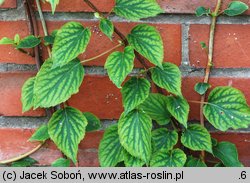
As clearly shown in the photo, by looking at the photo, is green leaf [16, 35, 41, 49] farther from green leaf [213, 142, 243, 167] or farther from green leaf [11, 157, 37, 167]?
green leaf [213, 142, 243, 167]

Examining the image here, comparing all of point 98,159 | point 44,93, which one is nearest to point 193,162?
point 98,159

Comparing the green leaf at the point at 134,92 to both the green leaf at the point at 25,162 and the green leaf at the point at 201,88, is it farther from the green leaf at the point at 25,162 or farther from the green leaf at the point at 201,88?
the green leaf at the point at 25,162

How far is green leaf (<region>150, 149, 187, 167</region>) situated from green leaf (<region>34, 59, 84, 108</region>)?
0.18 m

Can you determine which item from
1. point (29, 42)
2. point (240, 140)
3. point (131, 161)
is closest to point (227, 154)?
point (240, 140)

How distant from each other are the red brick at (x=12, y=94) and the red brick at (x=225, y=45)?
0.97ft

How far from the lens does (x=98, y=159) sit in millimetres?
869

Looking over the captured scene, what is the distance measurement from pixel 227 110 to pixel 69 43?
0.94ft

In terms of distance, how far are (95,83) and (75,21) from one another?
0.38 ft

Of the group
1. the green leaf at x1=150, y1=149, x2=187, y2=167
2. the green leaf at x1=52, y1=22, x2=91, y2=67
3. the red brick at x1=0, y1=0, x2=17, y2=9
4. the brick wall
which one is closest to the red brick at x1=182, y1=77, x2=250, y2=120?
the brick wall

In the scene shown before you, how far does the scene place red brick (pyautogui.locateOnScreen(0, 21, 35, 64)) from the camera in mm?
810

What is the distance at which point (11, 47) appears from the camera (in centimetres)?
82

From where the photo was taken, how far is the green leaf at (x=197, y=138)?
77cm

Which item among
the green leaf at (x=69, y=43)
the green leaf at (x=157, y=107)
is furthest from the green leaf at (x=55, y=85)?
the green leaf at (x=157, y=107)

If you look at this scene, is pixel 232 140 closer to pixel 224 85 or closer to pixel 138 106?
pixel 224 85
